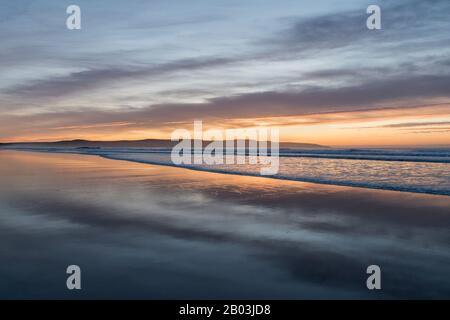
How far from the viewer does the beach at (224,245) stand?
427 centimetres

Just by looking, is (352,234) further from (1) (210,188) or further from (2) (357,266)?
(1) (210,188)

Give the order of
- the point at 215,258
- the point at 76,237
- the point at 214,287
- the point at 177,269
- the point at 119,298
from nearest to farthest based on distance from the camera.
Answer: the point at 119,298, the point at 214,287, the point at 177,269, the point at 215,258, the point at 76,237

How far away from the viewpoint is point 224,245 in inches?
233

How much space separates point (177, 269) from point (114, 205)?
16.4 feet

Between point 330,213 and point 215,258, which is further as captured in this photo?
point 330,213

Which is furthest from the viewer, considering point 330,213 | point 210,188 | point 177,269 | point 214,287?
point 210,188

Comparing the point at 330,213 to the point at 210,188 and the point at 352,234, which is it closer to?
the point at 352,234

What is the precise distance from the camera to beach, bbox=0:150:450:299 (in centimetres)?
427

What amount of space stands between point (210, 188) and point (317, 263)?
787cm

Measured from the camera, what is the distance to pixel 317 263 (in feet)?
16.7

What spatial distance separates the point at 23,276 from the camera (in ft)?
14.9
